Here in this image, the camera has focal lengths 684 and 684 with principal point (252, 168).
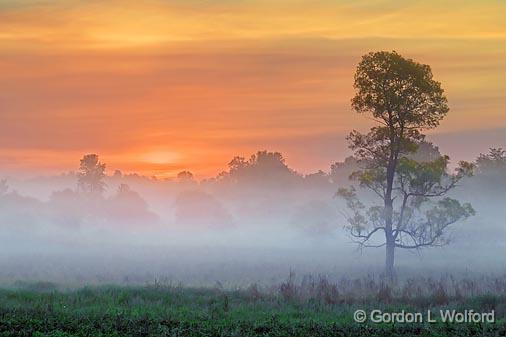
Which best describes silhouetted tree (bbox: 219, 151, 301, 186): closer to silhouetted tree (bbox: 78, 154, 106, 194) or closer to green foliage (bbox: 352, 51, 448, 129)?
silhouetted tree (bbox: 78, 154, 106, 194)

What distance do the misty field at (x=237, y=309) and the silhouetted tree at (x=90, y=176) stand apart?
4724 inches

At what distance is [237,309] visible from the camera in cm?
2350

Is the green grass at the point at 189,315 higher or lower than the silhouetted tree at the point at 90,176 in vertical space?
lower

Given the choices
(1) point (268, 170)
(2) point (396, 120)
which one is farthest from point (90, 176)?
(2) point (396, 120)

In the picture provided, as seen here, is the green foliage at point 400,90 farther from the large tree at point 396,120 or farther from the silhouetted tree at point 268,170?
the silhouetted tree at point 268,170

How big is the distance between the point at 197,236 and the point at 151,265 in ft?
266

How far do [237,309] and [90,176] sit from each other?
5205 inches

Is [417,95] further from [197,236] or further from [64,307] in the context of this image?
[197,236]

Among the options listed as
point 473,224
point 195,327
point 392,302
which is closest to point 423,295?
point 392,302

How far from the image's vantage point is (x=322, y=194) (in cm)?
17900

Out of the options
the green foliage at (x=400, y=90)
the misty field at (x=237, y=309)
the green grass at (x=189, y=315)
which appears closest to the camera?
the green grass at (x=189, y=315)

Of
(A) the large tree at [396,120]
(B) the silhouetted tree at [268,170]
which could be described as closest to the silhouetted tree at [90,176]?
(B) the silhouetted tree at [268,170]

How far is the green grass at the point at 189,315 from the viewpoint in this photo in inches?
720

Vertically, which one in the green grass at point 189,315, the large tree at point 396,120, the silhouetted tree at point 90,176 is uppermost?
the silhouetted tree at point 90,176
